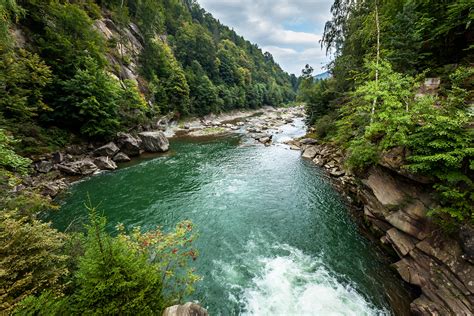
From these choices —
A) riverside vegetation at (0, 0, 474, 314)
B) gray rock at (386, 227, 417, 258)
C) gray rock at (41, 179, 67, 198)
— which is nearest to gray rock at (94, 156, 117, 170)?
riverside vegetation at (0, 0, 474, 314)

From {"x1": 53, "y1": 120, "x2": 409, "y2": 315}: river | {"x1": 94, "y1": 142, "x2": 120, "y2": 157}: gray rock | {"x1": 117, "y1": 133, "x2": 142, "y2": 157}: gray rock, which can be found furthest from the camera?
{"x1": 117, "y1": 133, "x2": 142, "y2": 157}: gray rock

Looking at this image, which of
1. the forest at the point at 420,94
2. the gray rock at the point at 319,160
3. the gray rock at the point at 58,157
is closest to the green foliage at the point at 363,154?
the forest at the point at 420,94

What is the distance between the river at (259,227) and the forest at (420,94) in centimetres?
366

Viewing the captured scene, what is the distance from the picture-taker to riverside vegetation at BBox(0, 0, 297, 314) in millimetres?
3766

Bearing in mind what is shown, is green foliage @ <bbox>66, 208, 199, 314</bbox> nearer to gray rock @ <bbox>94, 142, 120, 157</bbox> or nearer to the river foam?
the river foam

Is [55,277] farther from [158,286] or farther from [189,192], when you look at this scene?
[189,192]

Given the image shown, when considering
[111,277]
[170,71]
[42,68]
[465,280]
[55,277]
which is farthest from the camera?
[170,71]

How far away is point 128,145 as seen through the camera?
886 inches

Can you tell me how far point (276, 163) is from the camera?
69.4ft

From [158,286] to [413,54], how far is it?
56.3ft

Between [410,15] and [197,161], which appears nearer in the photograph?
[410,15]

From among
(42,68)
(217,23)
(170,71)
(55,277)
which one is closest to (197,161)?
(42,68)

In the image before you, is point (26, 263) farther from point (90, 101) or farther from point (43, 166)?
point (90, 101)

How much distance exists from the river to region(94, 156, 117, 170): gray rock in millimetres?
1147
